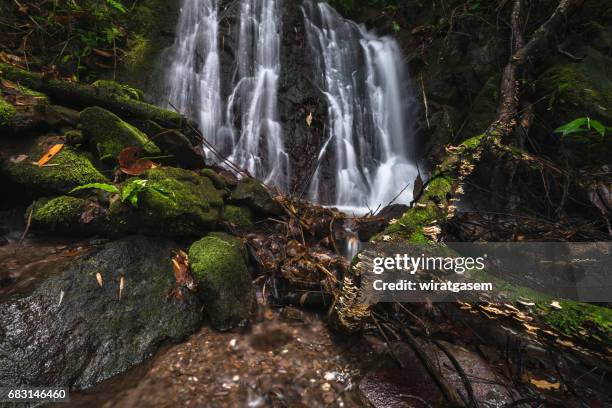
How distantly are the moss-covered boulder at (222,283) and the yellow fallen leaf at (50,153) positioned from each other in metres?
2.03

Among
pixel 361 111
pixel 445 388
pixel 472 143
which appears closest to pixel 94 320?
pixel 445 388

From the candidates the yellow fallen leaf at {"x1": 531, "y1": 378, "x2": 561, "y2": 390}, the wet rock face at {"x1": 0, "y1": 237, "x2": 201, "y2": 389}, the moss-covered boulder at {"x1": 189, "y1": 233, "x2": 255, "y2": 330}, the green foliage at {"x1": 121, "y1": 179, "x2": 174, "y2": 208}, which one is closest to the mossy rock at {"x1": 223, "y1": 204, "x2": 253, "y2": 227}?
the moss-covered boulder at {"x1": 189, "y1": 233, "x2": 255, "y2": 330}

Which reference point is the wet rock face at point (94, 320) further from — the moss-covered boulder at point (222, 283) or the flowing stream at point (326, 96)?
the flowing stream at point (326, 96)

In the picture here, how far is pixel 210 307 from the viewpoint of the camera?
2.80m

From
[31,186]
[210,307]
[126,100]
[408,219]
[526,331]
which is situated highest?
[126,100]

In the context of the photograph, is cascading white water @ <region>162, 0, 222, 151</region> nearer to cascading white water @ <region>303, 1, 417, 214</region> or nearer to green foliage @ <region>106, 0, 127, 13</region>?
green foliage @ <region>106, 0, 127, 13</region>

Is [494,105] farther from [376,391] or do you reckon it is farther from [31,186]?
[31,186]

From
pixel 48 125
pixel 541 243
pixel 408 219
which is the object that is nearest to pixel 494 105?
pixel 541 243

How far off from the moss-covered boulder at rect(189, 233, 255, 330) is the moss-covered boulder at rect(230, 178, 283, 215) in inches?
48.3

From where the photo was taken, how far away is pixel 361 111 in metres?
8.27

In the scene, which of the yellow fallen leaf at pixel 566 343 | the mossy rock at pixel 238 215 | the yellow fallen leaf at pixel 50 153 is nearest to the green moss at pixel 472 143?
the yellow fallen leaf at pixel 566 343

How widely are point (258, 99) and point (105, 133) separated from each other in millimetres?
4098

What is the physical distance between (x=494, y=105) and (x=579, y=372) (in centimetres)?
563

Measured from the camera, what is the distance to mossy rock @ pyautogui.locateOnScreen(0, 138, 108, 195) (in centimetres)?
318
